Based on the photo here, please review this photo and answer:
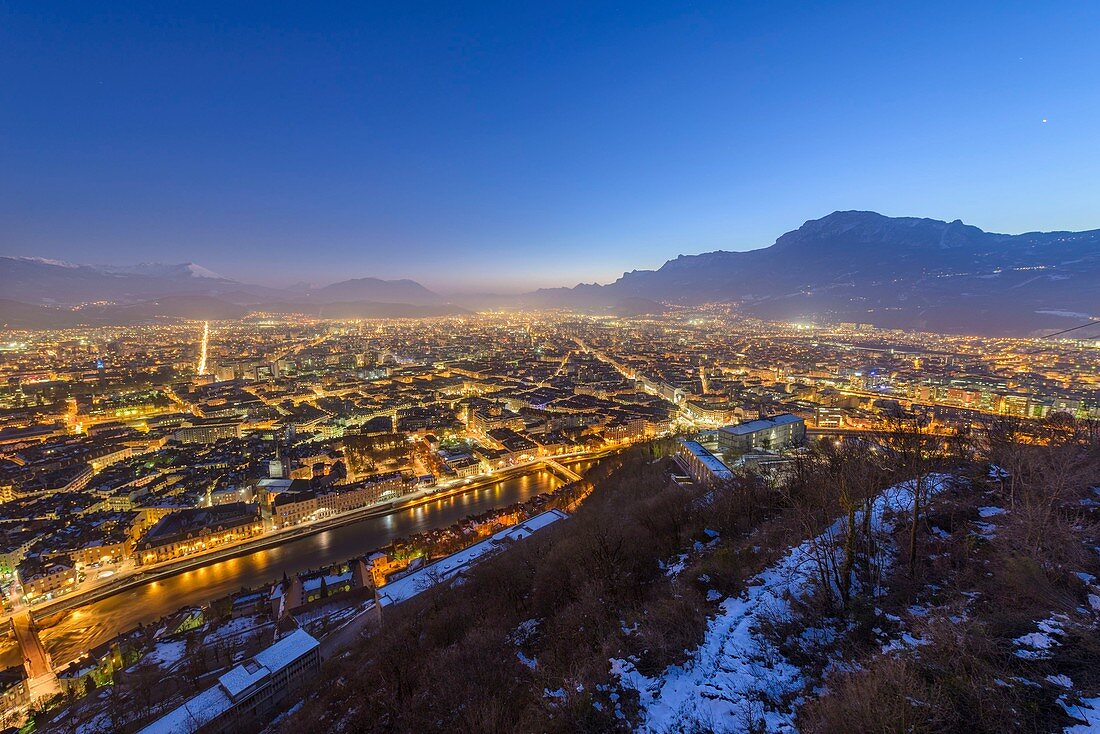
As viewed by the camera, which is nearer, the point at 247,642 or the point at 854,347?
the point at 247,642

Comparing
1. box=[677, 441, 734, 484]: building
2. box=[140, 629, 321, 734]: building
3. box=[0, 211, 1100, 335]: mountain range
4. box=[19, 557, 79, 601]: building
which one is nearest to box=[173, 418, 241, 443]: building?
box=[19, 557, 79, 601]: building

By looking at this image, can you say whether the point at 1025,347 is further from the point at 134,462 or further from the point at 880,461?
the point at 134,462

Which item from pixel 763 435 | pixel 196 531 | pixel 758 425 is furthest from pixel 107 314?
pixel 763 435

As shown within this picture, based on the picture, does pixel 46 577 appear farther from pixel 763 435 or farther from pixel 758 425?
pixel 758 425

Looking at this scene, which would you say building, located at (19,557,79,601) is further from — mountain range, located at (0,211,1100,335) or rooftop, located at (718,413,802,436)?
mountain range, located at (0,211,1100,335)

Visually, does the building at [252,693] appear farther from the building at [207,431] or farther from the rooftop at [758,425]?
the building at [207,431]

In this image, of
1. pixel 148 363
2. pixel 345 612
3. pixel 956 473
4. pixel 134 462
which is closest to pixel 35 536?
pixel 134 462
